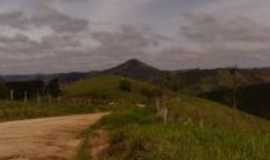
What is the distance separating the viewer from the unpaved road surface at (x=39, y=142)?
19.6m

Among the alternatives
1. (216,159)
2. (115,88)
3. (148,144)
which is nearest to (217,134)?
(148,144)

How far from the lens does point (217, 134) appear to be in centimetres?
1870

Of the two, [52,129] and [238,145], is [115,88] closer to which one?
[52,129]

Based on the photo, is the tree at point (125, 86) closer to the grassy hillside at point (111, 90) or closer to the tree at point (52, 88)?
the grassy hillside at point (111, 90)

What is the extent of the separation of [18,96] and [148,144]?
67399 millimetres

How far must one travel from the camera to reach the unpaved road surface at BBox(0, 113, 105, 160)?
1958 centimetres

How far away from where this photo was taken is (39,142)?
2352cm

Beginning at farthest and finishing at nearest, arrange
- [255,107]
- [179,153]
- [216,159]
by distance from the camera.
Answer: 1. [255,107]
2. [179,153]
3. [216,159]

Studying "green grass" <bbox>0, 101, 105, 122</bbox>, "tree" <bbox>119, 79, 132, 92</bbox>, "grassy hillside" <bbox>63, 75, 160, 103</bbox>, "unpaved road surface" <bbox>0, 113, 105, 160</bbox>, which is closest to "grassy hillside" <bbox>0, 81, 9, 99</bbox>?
"grassy hillside" <bbox>63, 75, 160, 103</bbox>

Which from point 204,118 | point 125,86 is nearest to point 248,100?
point 125,86

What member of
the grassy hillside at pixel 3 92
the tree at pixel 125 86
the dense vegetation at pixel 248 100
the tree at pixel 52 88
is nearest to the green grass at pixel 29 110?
the grassy hillside at pixel 3 92

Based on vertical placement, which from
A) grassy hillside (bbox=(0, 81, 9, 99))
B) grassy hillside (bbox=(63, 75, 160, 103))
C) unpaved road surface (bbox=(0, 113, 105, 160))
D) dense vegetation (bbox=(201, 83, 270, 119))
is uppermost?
unpaved road surface (bbox=(0, 113, 105, 160))

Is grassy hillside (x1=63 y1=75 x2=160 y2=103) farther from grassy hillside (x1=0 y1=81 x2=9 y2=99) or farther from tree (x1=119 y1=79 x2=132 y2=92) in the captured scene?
grassy hillside (x1=0 y1=81 x2=9 y2=99)

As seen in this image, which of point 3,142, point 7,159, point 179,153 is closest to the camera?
point 179,153
